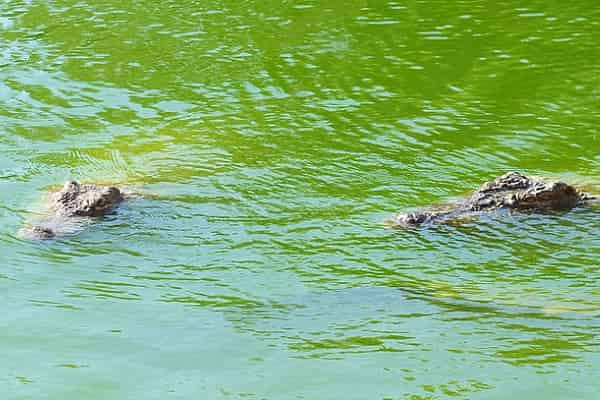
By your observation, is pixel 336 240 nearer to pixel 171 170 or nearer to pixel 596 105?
pixel 171 170

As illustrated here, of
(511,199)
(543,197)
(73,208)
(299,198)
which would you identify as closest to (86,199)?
(73,208)

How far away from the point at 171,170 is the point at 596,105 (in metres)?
3.83

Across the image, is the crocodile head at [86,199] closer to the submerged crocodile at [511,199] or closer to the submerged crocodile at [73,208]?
the submerged crocodile at [73,208]

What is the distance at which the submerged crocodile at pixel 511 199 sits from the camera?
757cm

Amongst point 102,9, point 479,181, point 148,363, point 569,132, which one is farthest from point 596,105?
point 102,9

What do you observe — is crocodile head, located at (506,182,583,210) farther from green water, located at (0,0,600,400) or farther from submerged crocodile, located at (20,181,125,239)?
submerged crocodile, located at (20,181,125,239)

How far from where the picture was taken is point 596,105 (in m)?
9.92

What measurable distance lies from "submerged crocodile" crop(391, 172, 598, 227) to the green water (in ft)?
0.35

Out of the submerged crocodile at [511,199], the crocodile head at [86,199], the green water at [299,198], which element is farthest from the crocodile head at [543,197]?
the crocodile head at [86,199]

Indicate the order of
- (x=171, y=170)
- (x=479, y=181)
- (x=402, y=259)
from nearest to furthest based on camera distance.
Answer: (x=402, y=259)
(x=479, y=181)
(x=171, y=170)

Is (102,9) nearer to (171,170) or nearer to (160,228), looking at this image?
(171,170)

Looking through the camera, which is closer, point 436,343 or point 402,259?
point 436,343

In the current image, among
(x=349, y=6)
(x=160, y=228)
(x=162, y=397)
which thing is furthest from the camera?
(x=349, y=6)

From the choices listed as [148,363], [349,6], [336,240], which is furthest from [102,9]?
[148,363]
